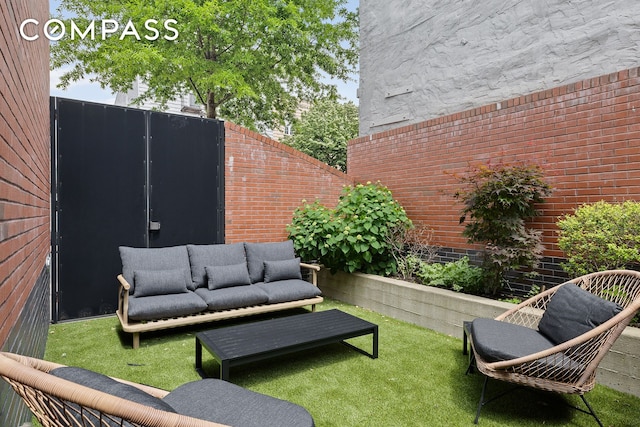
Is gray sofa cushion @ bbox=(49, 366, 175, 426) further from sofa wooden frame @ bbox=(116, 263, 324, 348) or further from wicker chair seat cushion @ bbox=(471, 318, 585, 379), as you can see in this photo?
sofa wooden frame @ bbox=(116, 263, 324, 348)

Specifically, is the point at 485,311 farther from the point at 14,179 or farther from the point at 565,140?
the point at 14,179

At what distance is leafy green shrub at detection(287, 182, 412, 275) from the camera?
5500 millimetres

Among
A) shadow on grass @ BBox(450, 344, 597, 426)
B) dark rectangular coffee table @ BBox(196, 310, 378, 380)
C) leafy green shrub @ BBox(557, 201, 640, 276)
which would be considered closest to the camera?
shadow on grass @ BBox(450, 344, 597, 426)

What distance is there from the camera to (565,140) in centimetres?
429

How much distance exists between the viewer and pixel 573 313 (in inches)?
107

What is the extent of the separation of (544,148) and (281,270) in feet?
11.8

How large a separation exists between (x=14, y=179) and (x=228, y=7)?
9960 mm

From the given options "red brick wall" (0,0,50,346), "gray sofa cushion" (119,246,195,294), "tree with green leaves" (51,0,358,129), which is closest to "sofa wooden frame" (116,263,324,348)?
"gray sofa cushion" (119,246,195,294)

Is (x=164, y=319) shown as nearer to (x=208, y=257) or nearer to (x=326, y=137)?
(x=208, y=257)

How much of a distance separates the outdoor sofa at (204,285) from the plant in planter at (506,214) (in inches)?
87.4

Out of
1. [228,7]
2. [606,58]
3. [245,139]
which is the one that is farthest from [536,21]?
[228,7]

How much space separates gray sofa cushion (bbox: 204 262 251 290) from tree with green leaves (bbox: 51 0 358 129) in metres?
6.76

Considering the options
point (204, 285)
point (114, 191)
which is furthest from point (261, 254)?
point (114, 191)

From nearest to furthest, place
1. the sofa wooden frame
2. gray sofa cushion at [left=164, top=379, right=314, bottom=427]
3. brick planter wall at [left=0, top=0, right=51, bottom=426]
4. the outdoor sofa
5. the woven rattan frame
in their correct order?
the woven rattan frame < brick planter wall at [left=0, top=0, right=51, bottom=426] < gray sofa cushion at [left=164, top=379, right=314, bottom=427] < the sofa wooden frame < the outdoor sofa
